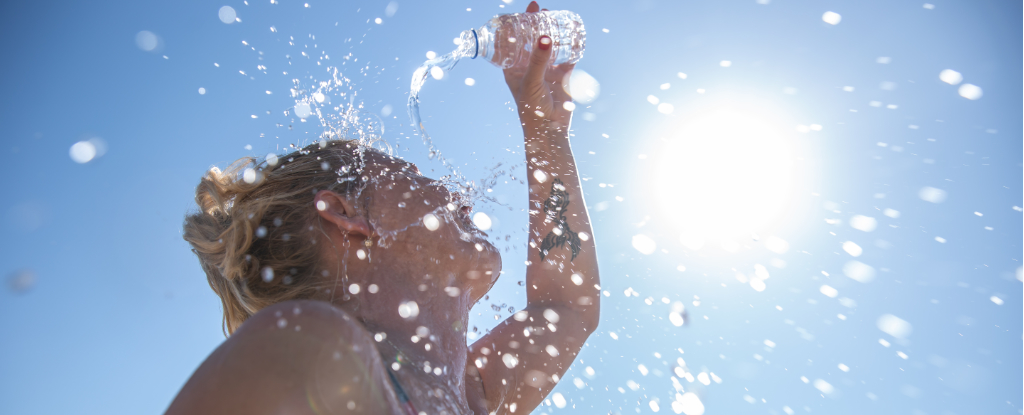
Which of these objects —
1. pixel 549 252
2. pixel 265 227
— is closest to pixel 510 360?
pixel 549 252

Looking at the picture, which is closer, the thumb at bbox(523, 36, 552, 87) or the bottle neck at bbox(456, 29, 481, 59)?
the thumb at bbox(523, 36, 552, 87)

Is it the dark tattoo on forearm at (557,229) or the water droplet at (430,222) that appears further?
the dark tattoo on forearm at (557,229)

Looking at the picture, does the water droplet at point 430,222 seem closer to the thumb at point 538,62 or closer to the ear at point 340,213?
the ear at point 340,213

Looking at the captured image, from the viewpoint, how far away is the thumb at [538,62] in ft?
9.11

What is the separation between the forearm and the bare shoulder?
1.80m

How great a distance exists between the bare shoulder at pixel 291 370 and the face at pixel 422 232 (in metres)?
0.80

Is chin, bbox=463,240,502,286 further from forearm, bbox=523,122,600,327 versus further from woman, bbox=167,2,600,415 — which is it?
forearm, bbox=523,122,600,327

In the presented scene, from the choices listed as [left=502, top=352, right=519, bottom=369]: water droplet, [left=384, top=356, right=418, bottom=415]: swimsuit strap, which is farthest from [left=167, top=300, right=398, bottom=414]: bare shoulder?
[left=502, top=352, right=519, bottom=369]: water droplet

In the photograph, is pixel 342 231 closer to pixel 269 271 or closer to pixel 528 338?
pixel 269 271

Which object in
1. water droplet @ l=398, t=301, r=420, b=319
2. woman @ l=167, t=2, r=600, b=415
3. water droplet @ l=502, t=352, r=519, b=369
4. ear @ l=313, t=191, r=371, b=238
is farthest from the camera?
water droplet @ l=502, t=352, r=519, b=369

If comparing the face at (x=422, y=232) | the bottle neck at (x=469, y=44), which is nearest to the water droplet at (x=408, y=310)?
the face at (x=422, y=232)

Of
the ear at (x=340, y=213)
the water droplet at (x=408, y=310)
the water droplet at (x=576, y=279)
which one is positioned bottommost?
the water droplet at (x=576, y=279)

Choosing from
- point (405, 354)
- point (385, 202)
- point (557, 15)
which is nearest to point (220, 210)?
point (385, 202)

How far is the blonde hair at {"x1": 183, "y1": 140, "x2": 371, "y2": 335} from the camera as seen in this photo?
89.6 inches
